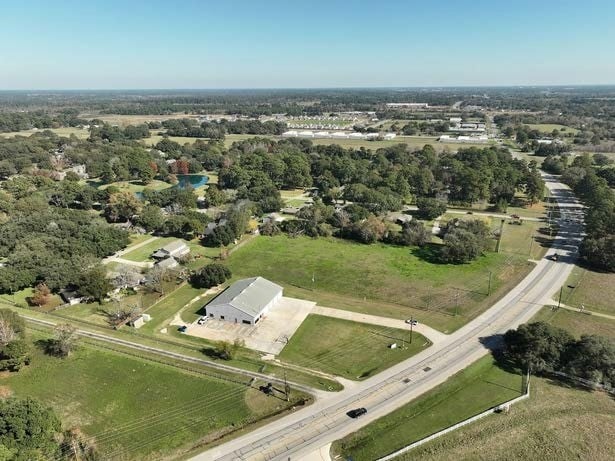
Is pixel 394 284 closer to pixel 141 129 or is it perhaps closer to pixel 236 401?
pixel 236 401

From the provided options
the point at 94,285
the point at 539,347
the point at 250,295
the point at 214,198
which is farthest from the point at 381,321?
the point at 214,198

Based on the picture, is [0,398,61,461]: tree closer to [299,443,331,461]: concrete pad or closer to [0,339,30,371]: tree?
[0,339,30,371]: tree

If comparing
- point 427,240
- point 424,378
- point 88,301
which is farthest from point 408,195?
point 88,301

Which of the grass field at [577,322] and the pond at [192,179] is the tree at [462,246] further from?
the pond at [192,179]

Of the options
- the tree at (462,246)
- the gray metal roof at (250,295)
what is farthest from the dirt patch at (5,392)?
the tree at (462,246)

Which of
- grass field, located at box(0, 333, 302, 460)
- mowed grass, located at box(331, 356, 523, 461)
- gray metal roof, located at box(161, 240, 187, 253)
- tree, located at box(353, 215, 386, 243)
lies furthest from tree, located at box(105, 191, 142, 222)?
mowed grass, located at box(331, 356, 523, 461)
